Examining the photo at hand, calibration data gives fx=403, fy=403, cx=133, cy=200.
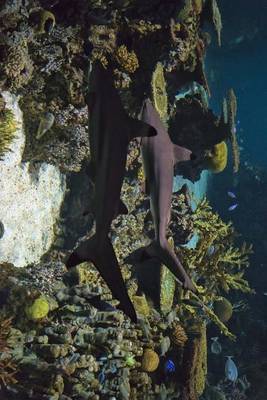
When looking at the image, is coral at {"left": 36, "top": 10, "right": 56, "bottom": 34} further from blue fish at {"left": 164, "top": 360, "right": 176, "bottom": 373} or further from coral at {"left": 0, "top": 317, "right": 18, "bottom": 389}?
blue fish at {"left": 164, "top": 360, "right": 176, "bottom": 373}

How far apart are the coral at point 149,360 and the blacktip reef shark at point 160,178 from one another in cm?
405

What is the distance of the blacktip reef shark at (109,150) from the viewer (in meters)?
1.83

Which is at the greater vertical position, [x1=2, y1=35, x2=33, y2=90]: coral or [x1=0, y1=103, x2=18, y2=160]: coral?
[x1=2, y1=35, x2=33, y2=90]: coral

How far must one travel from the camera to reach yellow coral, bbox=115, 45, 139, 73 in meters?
7.38

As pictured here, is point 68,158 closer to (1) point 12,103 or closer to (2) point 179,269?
(1) point 12,103

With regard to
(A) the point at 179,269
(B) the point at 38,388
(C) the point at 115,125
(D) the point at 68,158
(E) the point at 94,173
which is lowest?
(B) the point at 38,388

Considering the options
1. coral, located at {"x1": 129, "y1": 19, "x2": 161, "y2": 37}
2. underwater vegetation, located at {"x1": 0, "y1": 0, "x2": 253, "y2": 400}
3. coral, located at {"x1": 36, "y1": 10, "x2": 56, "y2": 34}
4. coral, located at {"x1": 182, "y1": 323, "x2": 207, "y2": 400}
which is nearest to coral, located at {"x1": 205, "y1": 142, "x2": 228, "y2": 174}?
underwater vegetation, located at {"x1": 0, "y1": 0, "x2": 253, "y2": 400}

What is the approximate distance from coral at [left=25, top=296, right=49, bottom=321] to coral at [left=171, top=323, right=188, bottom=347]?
8.37 ft

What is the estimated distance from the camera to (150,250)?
2.79 m

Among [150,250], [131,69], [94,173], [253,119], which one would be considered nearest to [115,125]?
[94,173]

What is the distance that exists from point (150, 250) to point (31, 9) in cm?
501

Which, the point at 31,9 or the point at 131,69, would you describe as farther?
the point at 131,69

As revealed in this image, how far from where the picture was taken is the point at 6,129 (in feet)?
21.2

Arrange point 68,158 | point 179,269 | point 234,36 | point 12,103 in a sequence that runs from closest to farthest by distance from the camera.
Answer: point 179,269 → point 12,103 → point 68,158 → point 234,36
